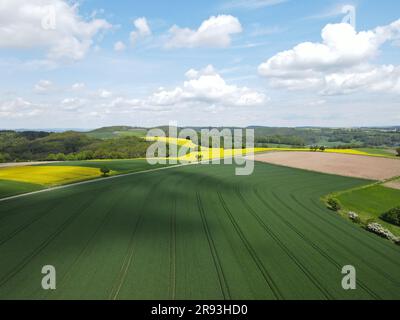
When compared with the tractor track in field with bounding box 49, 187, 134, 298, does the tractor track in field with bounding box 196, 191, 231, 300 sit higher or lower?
lower

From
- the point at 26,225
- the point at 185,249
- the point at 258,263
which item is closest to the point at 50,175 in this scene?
the point at 26,225

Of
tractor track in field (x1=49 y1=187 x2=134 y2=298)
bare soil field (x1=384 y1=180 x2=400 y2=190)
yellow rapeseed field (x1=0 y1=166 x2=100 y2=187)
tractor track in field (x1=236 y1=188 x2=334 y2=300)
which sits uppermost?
yellow rapeseed field (x1=0 y1=166 x2=100 y2=187)

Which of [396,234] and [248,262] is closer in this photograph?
[248,262]

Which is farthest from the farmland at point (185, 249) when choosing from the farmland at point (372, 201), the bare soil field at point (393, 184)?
the bare soil field at point (393, 184)

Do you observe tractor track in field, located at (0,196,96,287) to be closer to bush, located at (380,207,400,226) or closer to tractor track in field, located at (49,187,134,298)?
tractor track in field, located at (49,187,134,298)

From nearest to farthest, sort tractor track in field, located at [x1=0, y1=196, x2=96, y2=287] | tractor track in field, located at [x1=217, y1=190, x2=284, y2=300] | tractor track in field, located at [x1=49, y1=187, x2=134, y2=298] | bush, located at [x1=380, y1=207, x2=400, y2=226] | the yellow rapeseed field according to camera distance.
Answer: tractor track in field, located at [x1=217, y1=190, x2=284, y2=300] → tractor track in field, located at [x1=0, y1=196, x2=96, y2=287] → tractor track in field, located at [x1=49, y1=187, x2=134, y2=298] → bush, located at [x1=380, y1=207, x2=400, y2=226] → the yellow rapeseed field

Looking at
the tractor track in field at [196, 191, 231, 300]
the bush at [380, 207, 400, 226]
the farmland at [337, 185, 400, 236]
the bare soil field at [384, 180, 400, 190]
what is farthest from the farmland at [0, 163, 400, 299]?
the bare soil field at [384, 180, 400, 190]

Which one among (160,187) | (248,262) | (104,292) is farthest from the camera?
(160,187)

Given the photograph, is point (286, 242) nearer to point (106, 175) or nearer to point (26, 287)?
point (26, 287)

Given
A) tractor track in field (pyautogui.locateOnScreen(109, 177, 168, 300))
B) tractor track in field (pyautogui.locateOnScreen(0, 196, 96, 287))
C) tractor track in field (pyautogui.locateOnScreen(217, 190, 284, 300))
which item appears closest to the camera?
tractor track in field (pyautogui.locateOnScreen(109, 177, 168, 300))

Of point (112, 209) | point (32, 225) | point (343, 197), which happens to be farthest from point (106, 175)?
point (343, 197)
